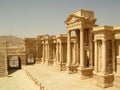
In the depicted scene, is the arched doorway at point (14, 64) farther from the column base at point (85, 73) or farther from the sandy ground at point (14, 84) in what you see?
the column base at point (85, 73)

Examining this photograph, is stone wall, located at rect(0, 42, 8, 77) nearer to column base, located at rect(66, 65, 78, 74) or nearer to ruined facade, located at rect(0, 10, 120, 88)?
ruined facade, located at rect(0, 10, 120, 88)

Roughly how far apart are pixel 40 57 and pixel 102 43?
25816 millimetres

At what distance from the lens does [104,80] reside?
1927 cm

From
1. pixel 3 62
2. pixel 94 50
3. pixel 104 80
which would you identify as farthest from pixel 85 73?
pixel 3 62

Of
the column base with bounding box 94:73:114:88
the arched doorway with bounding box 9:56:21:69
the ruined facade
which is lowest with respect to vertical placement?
the arched doorway with bounding box 9:56:21:69

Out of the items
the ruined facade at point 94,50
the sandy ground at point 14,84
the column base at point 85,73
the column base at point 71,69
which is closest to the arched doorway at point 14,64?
the sandy ground at point 14,84

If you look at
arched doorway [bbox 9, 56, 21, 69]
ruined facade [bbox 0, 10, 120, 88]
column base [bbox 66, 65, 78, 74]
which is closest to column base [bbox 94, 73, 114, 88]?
ruined facade [bbox 0, 10, 120, 88]

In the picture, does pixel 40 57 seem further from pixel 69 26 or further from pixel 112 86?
pixel 112 86

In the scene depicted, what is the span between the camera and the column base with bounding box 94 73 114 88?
19.2 metres

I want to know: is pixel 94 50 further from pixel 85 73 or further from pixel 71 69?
pixel 71 69

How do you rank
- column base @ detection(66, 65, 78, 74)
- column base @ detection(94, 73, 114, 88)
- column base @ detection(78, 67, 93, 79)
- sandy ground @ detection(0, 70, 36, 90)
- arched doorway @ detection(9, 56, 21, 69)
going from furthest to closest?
arched doorway @ detection(9, 56, 21, 69), column base @ detection(66, 65, 78, 74), sandy ground @ detection(0, 70, 36, 90), column base @ detection(78, 67, 93, 79), column base @ detection(94, 73, 114, 88)

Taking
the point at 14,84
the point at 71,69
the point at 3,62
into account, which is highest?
the point at 3,62

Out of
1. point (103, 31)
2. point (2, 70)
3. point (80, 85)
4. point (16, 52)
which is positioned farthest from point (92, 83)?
point (16, 52)

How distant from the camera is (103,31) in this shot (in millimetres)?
19922
